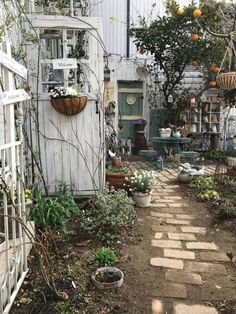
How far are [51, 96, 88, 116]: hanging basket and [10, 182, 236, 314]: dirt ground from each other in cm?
158

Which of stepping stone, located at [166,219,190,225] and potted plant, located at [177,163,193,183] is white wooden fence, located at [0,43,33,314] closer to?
stepping stone, located at [166,219,190,225]

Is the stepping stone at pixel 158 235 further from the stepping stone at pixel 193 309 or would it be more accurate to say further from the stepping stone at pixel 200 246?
the stepping stone at pixel 193 309

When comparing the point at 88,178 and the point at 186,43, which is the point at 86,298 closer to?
the point at 88,178

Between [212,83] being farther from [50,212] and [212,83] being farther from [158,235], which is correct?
[50,212]

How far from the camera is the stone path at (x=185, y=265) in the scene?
254cm

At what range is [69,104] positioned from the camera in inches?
171

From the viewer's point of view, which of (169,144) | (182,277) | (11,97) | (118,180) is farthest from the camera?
(169,144)

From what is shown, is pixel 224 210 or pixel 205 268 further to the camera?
pixel 224 210

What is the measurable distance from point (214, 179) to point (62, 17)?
4.02 m

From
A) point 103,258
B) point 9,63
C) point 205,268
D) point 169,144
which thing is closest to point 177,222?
point 205,268

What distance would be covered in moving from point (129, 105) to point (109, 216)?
6962mm

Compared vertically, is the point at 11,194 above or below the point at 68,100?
below

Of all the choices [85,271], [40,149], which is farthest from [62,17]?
[85,271]

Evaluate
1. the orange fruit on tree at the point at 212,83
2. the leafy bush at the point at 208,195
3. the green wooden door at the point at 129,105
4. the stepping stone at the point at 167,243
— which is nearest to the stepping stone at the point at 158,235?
the stepping stone at the point at 167,243
